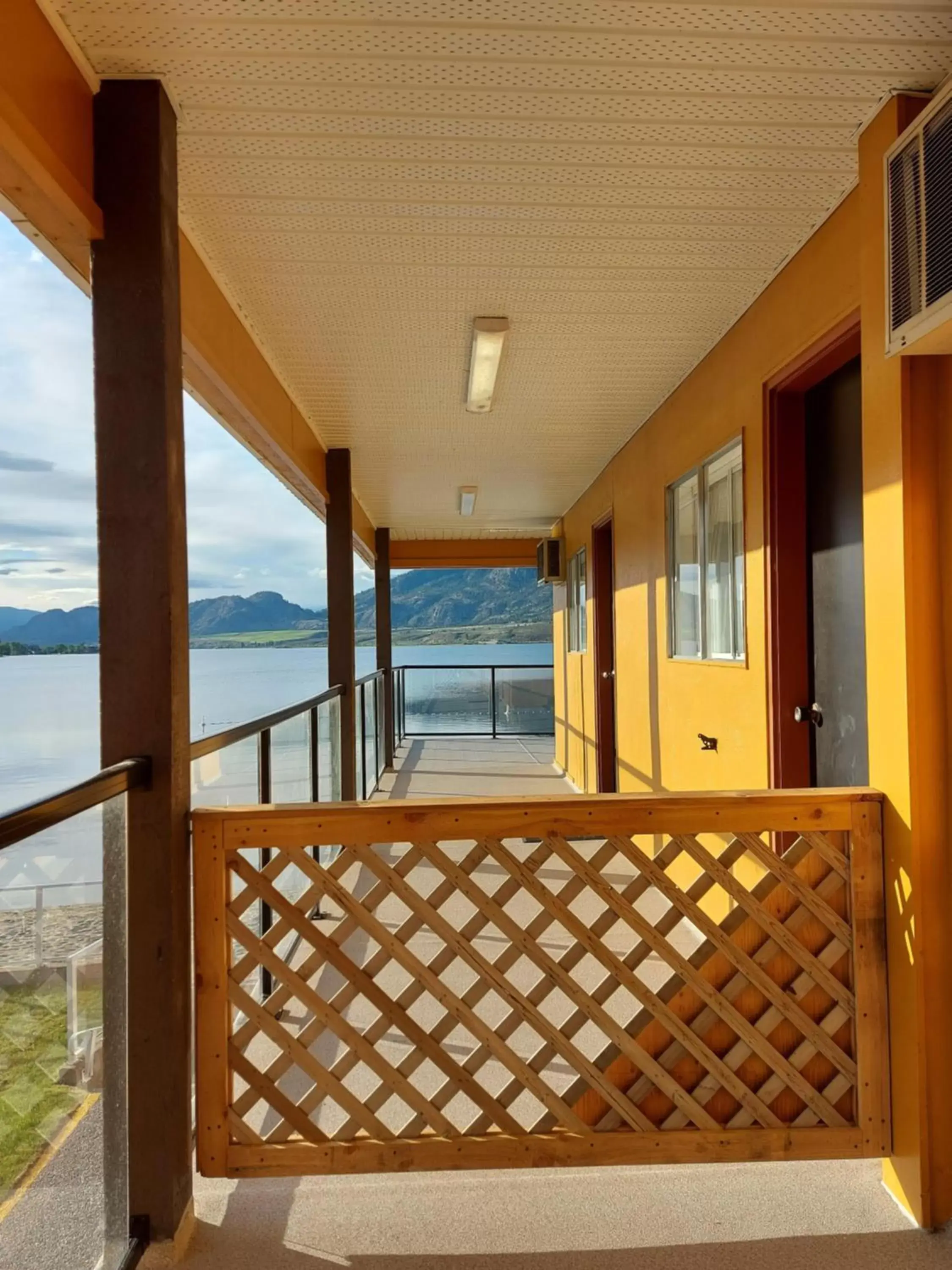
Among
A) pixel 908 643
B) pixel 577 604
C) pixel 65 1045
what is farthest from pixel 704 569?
pixel 577 604

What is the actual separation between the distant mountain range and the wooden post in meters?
0.40

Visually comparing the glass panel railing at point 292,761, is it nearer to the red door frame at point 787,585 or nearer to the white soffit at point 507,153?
the white soffit at point 507,153

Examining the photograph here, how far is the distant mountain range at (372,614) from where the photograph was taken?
2.41 meters

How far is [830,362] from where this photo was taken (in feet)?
8.70

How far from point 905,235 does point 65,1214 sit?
2.57 metres

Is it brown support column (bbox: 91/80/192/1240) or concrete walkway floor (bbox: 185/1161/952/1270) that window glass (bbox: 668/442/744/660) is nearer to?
concrete walkway floor (bbox: 185/1161/952/1270)

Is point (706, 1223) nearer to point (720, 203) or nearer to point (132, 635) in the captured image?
point (132, 635)

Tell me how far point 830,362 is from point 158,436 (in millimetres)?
2003

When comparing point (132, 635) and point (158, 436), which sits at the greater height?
point (158, 436)

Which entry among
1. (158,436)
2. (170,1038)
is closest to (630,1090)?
(170,1038)

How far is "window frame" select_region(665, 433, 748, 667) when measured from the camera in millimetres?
3270

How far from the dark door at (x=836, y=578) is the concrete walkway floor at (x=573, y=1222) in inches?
43.7

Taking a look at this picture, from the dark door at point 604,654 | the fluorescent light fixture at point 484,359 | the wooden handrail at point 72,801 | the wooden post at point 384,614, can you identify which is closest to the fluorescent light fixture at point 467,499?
the dark door at point 604,654

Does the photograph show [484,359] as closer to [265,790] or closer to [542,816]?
[265,790]
